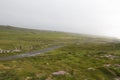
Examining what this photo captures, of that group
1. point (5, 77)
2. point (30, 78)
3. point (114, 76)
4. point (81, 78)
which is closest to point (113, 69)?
point (114, 76)

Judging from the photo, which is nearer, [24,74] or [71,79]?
[71,79]

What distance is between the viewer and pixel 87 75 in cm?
4659

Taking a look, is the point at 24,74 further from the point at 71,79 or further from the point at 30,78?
the point at 71,79

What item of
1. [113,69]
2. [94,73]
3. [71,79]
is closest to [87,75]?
[94,73]

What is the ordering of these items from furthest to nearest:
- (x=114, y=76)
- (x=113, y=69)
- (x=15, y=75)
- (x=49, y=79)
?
1. (x=113, y=69)
2. (x=114, y=76)
3. (x=15, y=75)
4. (x=49, y=79)

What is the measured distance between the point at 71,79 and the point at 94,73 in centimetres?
938

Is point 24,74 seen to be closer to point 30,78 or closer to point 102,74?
point 30,78

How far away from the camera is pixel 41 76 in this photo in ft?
140

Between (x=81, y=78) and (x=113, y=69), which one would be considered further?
(x=113, y=69)

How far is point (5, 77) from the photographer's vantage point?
42.2 m

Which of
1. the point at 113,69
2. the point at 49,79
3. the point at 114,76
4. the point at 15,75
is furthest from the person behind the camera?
the point at 113,69

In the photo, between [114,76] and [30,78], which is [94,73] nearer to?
[114,76]

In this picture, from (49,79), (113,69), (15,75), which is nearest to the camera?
(49,79)

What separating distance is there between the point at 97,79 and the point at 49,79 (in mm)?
11248
